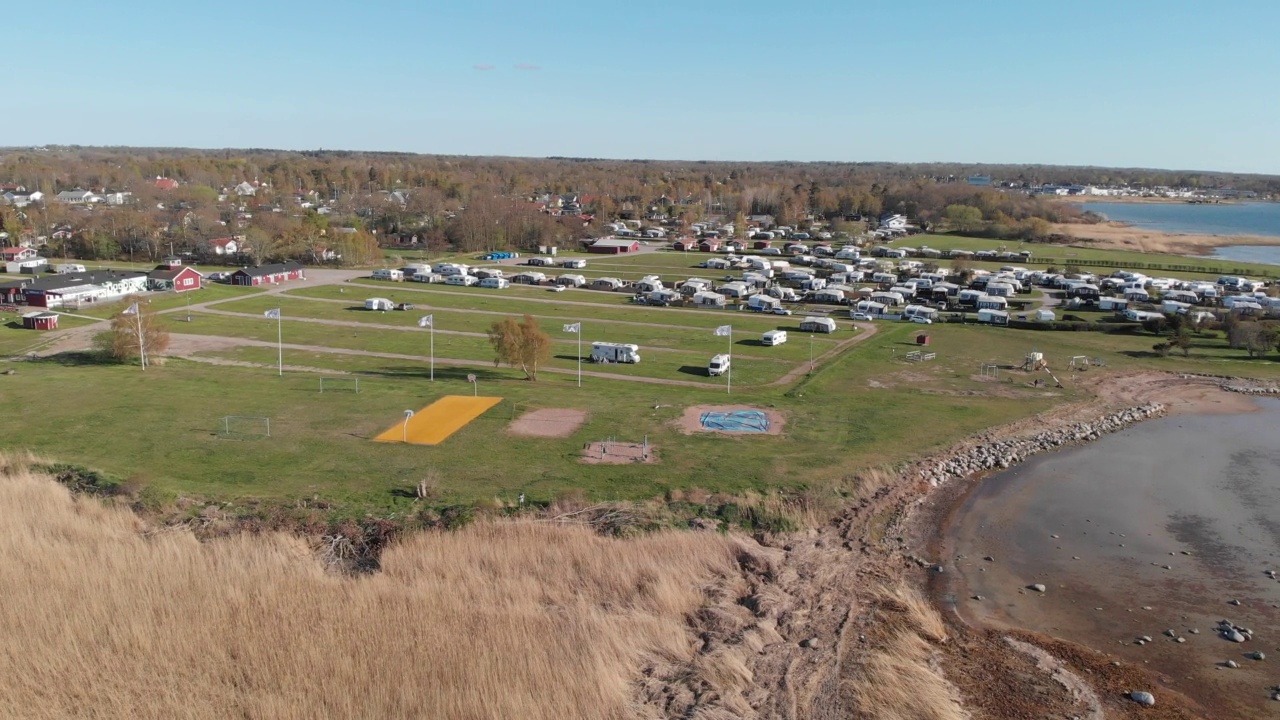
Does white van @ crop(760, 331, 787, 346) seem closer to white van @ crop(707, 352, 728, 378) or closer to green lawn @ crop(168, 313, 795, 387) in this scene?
green lawn @ crop(168, 313, 795, 387)

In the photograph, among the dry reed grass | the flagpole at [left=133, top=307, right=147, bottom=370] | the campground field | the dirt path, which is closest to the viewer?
the dry reed grass

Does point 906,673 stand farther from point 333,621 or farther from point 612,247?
point 612,247

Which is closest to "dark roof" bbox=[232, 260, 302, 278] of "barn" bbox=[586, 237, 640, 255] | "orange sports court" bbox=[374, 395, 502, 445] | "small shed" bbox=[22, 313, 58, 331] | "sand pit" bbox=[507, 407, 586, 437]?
"small shed" bbox=[22, 313, 58, 331]

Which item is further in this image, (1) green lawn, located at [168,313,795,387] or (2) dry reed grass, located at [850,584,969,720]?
(1) green lawn, located at [168,313,795,387]

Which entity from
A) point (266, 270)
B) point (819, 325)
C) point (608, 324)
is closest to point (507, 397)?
point (608, 324)

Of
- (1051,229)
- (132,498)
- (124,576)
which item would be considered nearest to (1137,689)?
(124,576)

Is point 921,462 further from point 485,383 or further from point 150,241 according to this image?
point 150,241
